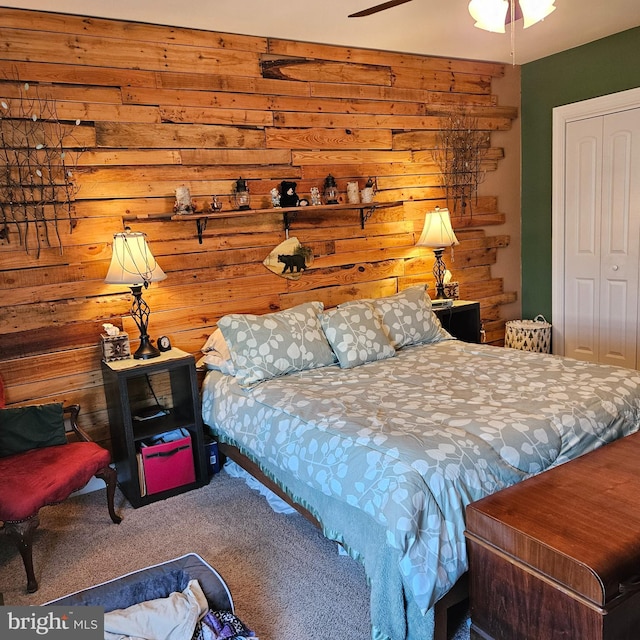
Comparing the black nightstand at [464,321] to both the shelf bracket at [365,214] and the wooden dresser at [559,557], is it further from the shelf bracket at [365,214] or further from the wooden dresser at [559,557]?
the wooden dresser at [559,557]

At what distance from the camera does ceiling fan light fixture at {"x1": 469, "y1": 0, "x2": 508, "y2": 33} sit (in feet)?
8.18

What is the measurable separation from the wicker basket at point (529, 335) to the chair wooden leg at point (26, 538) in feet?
12.5

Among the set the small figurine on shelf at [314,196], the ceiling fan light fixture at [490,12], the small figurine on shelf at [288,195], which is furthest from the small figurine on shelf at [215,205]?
the ceiling fan light fixture at [490,12]

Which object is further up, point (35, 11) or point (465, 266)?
point (35, 11)

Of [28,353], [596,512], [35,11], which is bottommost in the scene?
[596,512]

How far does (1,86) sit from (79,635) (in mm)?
2665

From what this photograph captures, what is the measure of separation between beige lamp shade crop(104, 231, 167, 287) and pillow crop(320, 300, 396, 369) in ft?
3.58

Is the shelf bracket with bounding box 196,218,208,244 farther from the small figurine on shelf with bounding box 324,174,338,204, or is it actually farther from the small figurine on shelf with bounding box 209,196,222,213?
the small figurine on shelf with bounding box 324,174,338,204

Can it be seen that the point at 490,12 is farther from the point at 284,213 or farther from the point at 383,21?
the point at 284,213

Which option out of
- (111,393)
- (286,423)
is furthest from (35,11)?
(286,423)

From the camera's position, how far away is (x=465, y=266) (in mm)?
4926

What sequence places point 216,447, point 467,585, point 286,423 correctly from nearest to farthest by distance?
point 467,585 → point 286,423 → point 216,447

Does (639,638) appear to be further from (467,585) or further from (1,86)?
(1,86)

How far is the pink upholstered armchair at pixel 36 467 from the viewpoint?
2463 millimetres
